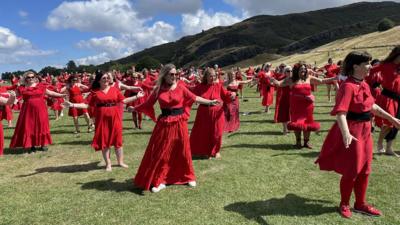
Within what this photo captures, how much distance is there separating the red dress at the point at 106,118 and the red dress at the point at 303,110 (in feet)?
13.8

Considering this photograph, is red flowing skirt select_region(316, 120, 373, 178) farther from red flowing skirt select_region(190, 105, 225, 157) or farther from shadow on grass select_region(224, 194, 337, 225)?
red flowing skirt select_region(190, 105, 225, 157)

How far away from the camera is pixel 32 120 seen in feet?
36.1

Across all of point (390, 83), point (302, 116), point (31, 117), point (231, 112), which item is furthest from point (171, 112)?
point (31, 117)

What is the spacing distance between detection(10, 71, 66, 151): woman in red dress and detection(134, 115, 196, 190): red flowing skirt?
4669 millimetres

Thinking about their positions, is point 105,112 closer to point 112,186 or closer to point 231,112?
point 112,186

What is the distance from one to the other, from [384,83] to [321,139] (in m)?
2.99

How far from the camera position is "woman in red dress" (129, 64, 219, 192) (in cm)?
715

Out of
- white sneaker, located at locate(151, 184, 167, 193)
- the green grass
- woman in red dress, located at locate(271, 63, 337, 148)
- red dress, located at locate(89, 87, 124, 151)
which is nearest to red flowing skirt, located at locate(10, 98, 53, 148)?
the green grass

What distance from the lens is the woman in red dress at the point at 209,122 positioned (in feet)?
31.8

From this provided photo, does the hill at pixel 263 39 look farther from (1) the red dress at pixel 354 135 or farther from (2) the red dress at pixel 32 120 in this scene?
(1) the red dress at pixel 354 135

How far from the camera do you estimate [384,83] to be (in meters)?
9.02

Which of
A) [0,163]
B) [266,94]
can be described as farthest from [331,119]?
[0,163]

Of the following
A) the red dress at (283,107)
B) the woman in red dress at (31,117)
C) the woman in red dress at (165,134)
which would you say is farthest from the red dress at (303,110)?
the woman in red dress at (31,117)

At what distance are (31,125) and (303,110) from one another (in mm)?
7043
